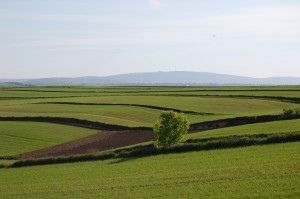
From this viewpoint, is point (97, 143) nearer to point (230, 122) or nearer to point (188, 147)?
point (188, 147)

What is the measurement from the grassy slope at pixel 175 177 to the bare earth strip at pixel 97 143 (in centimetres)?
841

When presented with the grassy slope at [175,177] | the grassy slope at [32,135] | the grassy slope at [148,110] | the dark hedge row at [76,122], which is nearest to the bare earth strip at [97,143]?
the grassy slope at [32,135]

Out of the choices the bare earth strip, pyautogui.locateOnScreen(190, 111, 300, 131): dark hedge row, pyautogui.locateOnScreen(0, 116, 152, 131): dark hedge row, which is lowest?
the bare earth strip

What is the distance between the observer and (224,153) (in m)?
29.6

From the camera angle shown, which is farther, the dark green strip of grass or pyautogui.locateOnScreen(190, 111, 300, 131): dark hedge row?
pyautogui.locateOnScreen(190, 111, 300, 131): dark hedge row

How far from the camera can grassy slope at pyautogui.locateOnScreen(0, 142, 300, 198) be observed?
781 inches

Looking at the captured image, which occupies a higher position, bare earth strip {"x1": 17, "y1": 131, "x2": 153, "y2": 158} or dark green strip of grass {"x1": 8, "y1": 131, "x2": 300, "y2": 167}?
dark green strip of grass {"x1": 8, "y1": 131, "x2": 300, "y2": 167}

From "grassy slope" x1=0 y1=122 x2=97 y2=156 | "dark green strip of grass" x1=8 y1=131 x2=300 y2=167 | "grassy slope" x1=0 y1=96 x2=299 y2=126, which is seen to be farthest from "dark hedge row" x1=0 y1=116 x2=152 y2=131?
"dark green strip of grass" x1=8 y1=131 x2=300 y2=167

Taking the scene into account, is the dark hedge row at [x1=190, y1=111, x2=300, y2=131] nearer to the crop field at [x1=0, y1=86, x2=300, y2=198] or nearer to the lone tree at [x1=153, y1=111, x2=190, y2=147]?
the crop field at [x1=0, y1=86, x2=300, y2=198]

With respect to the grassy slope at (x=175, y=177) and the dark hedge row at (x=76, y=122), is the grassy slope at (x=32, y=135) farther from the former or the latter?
the grassy slope at (x=175, y=177)

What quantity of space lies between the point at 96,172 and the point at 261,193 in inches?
513

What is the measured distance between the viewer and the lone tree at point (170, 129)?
35969 mm

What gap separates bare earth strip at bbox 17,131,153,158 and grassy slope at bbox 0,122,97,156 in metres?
1.49

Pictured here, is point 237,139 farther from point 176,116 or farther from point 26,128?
point 26,128
